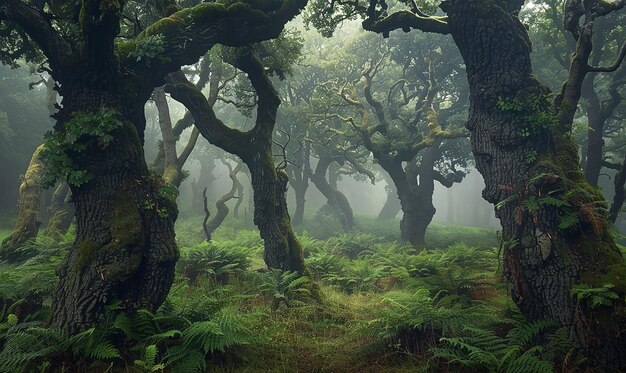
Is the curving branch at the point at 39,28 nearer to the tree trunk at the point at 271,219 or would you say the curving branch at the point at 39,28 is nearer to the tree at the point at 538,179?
the tree trunk at the point at 271,219

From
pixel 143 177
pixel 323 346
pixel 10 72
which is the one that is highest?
pixel 10 72

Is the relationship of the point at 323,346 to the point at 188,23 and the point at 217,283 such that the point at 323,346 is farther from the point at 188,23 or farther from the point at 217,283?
the point at 188,23

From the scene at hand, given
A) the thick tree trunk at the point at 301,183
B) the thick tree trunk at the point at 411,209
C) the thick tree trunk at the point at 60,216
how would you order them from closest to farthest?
the thick tree trunk at the point at 60,216, the thick tree trunk at the point at 411,209, the thick tree trunk at the point at 301,183

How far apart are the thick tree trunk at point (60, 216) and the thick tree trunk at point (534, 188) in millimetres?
13064

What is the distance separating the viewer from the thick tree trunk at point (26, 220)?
422 inches

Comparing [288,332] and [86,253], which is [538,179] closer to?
[288,332]

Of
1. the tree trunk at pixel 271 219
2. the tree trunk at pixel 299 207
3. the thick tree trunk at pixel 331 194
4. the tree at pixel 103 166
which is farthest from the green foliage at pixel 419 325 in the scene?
the tree trunk at pixel 299 207

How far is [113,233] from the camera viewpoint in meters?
5.52

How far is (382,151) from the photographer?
17375 mm

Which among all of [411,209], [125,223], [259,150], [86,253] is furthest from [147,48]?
[411,209]

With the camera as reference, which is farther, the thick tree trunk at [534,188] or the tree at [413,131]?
the tree at [413,131]

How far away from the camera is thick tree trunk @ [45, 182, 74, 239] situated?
1269 cm

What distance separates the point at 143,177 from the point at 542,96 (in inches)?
304

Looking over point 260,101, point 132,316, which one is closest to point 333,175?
point 260,101
